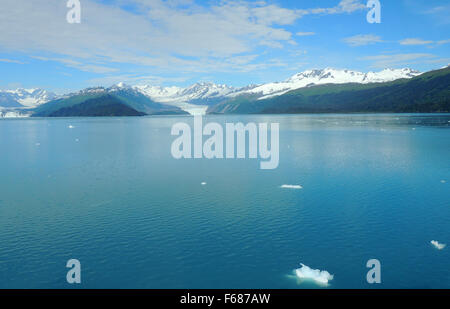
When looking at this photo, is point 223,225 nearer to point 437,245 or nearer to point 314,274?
point 314,274

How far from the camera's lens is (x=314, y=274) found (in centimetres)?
1914

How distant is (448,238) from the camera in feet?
78.1

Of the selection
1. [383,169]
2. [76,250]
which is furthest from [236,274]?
[383,169]

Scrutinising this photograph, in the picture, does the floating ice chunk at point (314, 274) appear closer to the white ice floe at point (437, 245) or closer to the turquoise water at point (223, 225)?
the turquoise water at point (223, 225)

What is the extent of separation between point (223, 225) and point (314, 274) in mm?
9297

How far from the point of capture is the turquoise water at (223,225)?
19.5 meters

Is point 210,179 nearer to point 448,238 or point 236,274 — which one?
point 236,274

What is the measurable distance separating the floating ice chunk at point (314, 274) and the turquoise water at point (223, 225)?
1.62 ft

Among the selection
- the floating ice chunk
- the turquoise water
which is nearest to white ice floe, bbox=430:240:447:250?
the turquoise water

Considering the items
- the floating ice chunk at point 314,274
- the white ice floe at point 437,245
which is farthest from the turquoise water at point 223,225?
the floating ice chunk at point 314,274

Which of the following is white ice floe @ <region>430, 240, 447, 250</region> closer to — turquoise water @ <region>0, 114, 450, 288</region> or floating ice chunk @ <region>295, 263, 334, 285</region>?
turquoise water @ <region>0, 114, 450, 288</region>

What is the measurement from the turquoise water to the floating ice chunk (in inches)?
19.4

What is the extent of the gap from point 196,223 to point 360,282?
13431 millimetres
